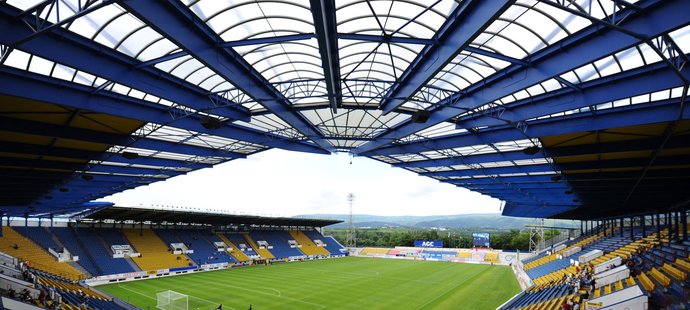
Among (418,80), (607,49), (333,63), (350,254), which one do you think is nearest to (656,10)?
(607,49)

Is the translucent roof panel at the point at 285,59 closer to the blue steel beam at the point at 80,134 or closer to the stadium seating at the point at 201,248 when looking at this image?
the blue steel beam at the point at 80,134

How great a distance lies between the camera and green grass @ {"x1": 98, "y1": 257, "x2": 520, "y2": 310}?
121 feet

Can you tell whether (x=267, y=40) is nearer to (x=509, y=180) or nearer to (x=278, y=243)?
(x=509, y=180)

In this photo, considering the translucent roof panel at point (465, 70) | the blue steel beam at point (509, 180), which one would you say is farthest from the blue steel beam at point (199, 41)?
the blue steel beam at point (509, 180)

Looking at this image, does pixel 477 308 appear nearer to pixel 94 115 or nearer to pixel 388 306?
pixel 388 306

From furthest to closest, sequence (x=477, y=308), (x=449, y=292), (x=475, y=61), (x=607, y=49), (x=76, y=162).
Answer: (x=449, y=292) < (x=477, y=308) < (x=76, y=162) < (x=475, y=61) < (x=607, y=49)

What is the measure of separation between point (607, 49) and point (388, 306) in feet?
99.1

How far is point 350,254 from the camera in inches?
3679

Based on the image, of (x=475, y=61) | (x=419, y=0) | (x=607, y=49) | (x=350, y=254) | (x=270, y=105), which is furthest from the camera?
(x=350, y=254)

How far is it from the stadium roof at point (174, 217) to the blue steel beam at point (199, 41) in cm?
4162

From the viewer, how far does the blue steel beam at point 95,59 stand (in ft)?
31.6

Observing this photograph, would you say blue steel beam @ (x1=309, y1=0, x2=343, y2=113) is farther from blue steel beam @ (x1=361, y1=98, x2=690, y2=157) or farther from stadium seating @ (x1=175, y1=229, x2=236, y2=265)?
stadium seating @ (x1=175, y1=229, x2=236, y2=265)

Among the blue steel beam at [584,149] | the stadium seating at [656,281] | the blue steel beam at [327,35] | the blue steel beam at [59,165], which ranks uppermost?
the blue steel beam at [327,35]

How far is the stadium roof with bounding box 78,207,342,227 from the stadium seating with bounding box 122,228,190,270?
2197 mm
